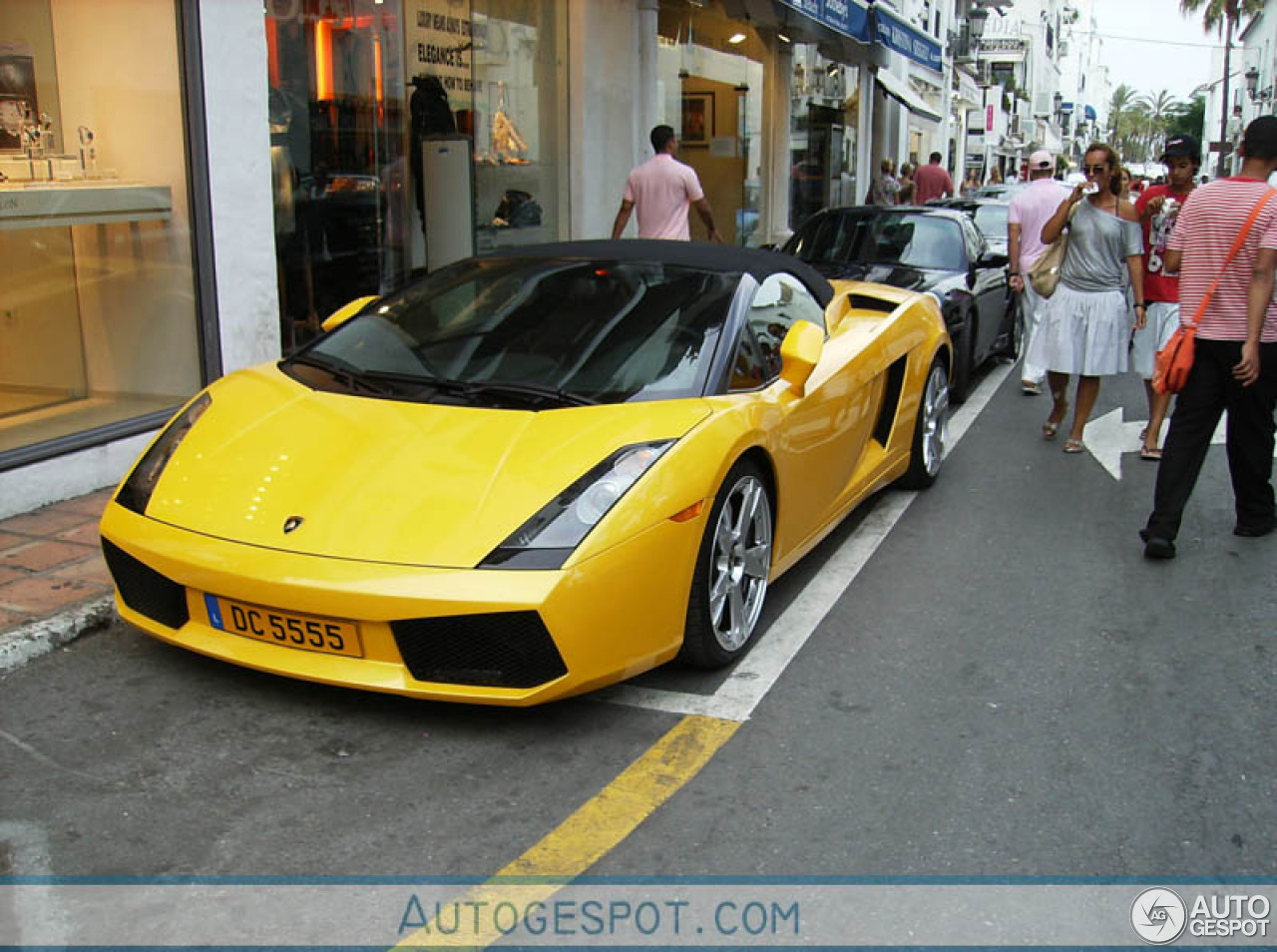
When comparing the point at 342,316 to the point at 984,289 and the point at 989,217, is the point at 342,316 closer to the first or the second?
the point at 984,289

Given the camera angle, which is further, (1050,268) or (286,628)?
(1050,268)

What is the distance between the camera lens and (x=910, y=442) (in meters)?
6.21

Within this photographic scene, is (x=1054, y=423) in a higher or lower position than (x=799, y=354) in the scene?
lower

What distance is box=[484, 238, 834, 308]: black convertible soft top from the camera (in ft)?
16.1

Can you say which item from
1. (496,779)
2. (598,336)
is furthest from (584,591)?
(598,336)

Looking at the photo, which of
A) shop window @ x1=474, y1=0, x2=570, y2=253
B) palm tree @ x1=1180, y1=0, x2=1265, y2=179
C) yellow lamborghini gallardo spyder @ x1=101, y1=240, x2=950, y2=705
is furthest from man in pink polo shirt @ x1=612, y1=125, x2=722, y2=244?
palm tree @ x1=1180, y1=0, x2=1265, y2=179

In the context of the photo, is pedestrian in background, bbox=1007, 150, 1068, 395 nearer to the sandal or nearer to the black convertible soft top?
the sandal

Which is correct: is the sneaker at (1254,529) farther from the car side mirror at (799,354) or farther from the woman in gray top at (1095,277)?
the car side mirror at (799,354)

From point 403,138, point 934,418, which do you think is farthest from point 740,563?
point 403,138

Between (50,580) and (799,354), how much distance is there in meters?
2.88

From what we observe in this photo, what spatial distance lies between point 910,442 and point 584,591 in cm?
326

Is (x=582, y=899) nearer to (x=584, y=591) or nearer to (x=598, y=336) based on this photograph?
(x=584, y=591)

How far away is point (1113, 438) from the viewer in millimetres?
8016

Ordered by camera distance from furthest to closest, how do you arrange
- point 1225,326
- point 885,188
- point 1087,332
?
point 885,188 < point 1087,332 < point 1225,326
